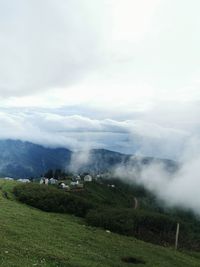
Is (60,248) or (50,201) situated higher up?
(60,248)

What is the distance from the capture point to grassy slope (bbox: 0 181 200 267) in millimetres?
30969

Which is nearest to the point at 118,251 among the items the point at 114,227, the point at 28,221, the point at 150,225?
the point at 28,221

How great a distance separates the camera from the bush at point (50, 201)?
322 ft

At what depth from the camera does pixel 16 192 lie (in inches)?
4045

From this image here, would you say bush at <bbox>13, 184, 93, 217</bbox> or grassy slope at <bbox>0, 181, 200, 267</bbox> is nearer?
grassy slope at <bbox>0, 181, 200, 267</bbox>

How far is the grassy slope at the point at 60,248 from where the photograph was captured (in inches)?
1219

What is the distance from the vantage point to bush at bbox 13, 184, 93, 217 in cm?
9800

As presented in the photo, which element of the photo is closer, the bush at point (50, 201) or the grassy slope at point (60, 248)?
the grassy slope at point (60, 248)

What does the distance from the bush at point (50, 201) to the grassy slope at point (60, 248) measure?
138 feet

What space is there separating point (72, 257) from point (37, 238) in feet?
23.3

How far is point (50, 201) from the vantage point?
100m

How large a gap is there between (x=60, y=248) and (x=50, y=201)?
6317 centimetres

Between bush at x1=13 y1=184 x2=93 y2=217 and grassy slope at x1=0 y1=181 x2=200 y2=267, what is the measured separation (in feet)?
138

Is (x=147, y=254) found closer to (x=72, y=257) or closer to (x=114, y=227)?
(x=72, y=257)
